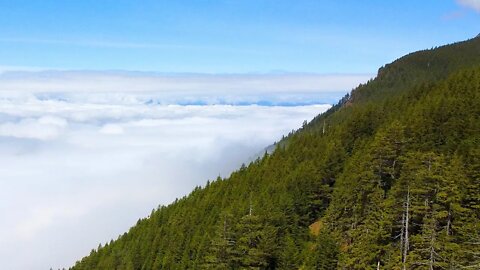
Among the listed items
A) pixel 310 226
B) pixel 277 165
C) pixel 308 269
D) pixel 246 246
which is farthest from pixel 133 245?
pixel 308 269

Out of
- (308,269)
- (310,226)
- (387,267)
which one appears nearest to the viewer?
(387,267)

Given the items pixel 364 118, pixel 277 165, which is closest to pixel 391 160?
pixel 364 118

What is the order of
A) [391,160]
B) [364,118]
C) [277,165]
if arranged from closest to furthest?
[391,160]
[364,118]
[277,165]

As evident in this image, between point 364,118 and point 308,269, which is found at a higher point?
point 364,118

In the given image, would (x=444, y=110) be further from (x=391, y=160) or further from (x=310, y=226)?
(x=310, y=226)

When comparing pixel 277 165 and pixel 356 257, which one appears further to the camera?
pixel 277 165

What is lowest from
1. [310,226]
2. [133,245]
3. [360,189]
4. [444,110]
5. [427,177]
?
[133,245]

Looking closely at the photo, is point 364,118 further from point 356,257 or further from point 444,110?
point 356,257
